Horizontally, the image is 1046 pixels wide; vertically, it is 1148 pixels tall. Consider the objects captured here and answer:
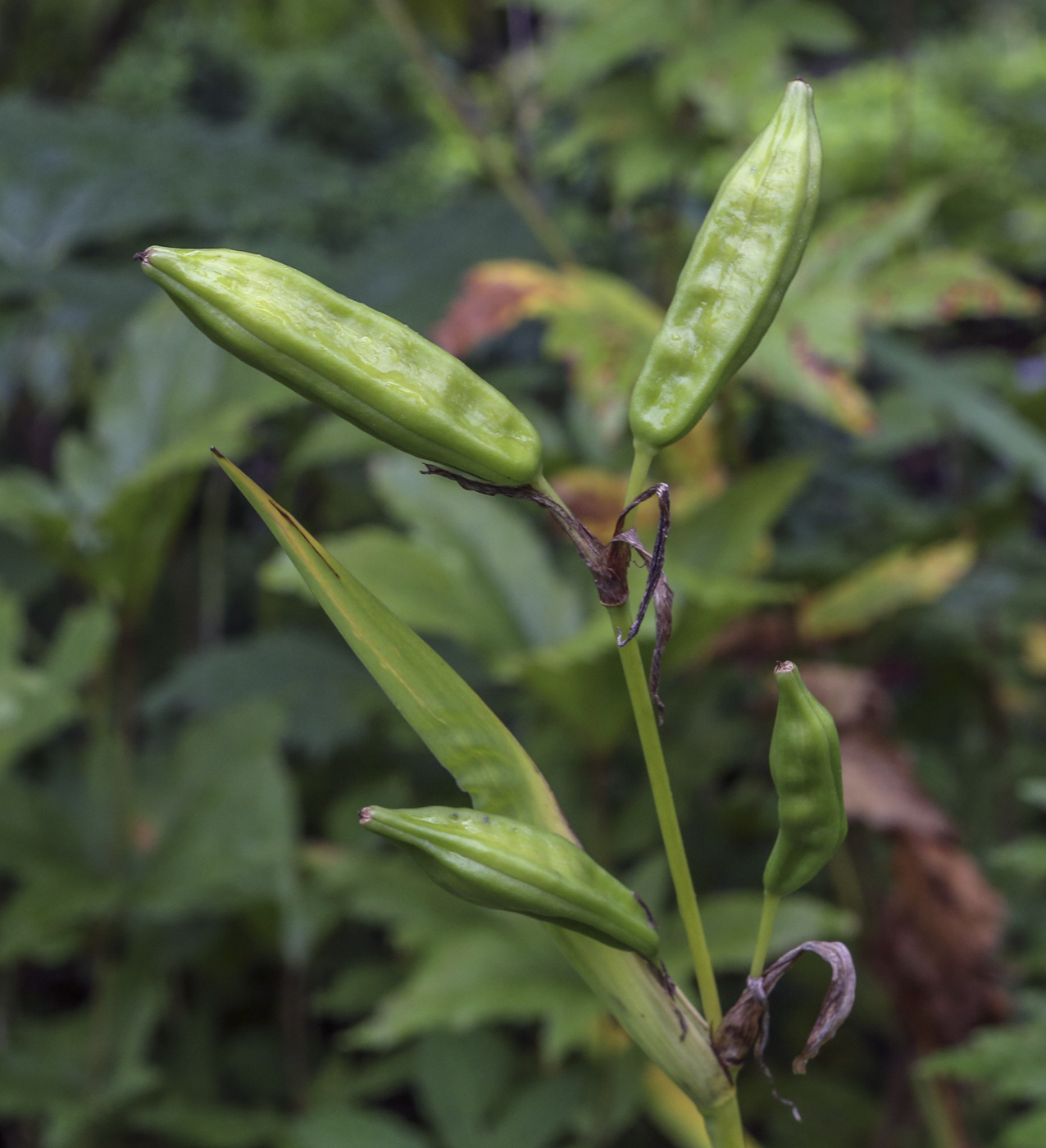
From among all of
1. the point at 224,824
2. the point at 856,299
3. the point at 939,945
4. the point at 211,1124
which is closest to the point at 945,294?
the point at 856,299

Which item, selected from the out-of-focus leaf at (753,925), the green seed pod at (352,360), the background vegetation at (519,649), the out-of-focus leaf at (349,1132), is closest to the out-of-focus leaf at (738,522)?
the background vegetation at (519,649)

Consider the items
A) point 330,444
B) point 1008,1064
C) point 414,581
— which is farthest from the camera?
point 330,444

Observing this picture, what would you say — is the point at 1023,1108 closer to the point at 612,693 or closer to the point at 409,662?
the point at 612,693

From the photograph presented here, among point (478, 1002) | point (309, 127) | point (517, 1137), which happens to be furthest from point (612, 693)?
point (309, 127)

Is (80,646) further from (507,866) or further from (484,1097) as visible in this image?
(507,866)

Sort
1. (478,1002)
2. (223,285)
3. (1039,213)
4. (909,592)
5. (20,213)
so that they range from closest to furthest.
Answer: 1. (223,285)
2. (478,1002)
3. (909,592)
4. (1039,213)
5. (20,213)

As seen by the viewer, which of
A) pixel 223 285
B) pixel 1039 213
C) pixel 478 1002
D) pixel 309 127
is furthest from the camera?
pixel 309 127
